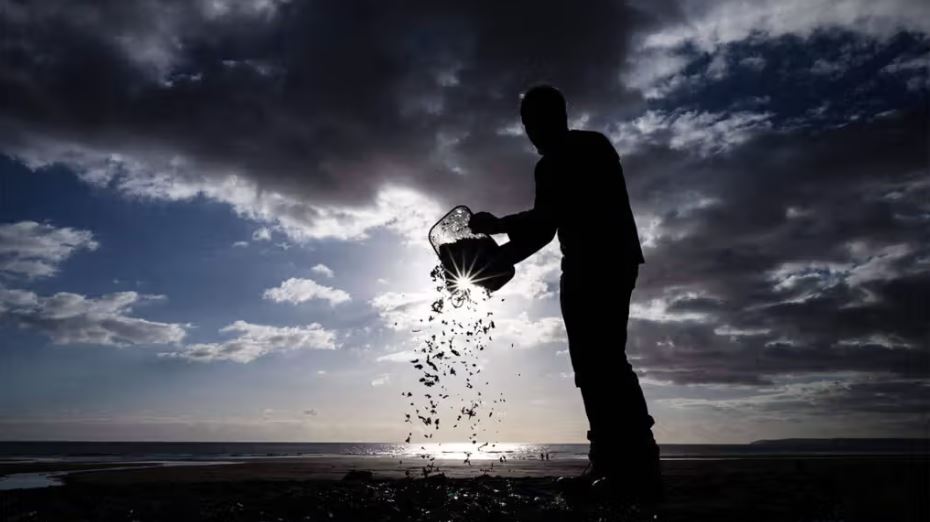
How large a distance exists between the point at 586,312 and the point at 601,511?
1.21 m

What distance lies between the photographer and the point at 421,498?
381 cm

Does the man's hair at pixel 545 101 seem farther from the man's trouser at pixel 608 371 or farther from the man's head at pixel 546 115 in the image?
the man's trouser at pixel 608 371

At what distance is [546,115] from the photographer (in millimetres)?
3867

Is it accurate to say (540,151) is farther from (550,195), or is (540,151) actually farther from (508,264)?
(508,264)

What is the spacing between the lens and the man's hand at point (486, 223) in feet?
12.7

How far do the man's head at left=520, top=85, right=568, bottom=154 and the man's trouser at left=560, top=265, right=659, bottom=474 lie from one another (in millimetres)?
1003

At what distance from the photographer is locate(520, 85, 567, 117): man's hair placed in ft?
12.7

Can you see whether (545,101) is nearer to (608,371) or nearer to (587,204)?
(587,204)

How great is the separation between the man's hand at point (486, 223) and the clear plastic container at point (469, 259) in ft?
0.81

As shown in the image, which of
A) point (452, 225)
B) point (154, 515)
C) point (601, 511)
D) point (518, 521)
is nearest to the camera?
point (518, 521)

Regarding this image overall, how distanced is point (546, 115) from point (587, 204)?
739 mm

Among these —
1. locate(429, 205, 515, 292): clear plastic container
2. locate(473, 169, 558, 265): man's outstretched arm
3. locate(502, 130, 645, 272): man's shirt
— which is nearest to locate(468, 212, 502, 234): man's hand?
locate(473, 169, 558, 265): man's outstretched arm

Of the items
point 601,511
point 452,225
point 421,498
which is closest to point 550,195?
point 452,225

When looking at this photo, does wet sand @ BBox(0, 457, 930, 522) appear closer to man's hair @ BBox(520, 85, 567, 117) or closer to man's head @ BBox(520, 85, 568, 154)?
man's head @ BBox(520, 85, 568, 154)
